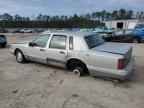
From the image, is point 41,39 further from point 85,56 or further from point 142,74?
point 142,74

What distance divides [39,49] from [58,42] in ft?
3.17

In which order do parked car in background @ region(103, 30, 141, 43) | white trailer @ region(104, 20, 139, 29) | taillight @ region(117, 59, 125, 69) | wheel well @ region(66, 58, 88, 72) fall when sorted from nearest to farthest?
1. taillight @ region(117, 59, 125, 69)
2. wheel well @ region(66, 58, 88, 72)
3. parked car in background @ region(103, 30, 141, 43)
4. white trailer @ region(104, 20, 139, 29)

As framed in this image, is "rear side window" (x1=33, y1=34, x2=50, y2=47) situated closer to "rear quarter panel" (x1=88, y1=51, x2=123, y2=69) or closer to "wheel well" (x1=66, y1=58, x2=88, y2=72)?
"wheel well" (x1=66, y1=58, x2=88, y2=72)

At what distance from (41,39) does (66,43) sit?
54.4 inches

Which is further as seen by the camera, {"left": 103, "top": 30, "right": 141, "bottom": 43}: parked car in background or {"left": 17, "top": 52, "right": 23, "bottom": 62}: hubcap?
{"left": 103, "top": 30, "right": 141, "bottom": 43}: parked car in background

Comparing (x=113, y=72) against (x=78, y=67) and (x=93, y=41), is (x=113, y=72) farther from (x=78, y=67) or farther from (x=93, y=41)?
(x=93, y=41)

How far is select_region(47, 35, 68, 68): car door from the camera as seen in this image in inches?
246

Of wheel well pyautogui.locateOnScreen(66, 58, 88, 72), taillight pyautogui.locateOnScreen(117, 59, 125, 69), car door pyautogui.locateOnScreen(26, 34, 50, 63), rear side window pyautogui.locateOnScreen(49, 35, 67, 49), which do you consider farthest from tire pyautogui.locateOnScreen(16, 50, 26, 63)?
taillight pyautogui.locateOnScreen(117, 59, 125, 69)

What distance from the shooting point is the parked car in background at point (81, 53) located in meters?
5.13

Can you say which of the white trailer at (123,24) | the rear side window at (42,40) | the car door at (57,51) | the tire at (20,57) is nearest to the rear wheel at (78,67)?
the car door at (57,51)

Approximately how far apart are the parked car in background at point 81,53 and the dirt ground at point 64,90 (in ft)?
1.22

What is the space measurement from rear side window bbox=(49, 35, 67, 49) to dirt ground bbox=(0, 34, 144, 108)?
988mm

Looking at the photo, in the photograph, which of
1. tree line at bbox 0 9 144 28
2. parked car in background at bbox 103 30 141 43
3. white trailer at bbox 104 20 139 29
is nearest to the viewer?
parked car in background at bbox 103 30 141 43

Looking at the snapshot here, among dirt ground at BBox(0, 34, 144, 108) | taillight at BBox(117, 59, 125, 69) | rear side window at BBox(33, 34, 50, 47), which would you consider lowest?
dirt ground at BBox(0, 34, 144, 108)
